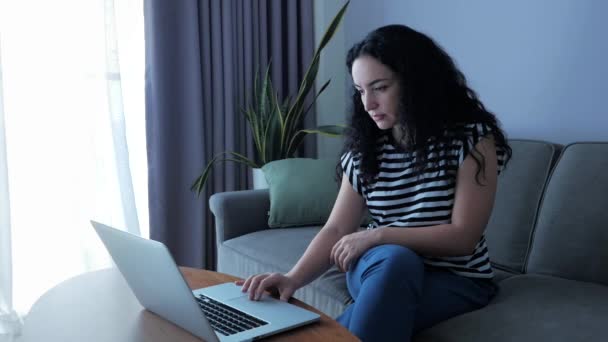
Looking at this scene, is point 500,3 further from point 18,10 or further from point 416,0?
point 18,10

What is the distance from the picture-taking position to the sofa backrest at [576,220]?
1.54 m

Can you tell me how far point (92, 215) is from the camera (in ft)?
8.32

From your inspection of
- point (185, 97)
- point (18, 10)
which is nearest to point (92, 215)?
point (185, 97)

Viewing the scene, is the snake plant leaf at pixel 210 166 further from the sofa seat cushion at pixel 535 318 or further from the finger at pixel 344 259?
the sofa seat cushion at pixel 535 318

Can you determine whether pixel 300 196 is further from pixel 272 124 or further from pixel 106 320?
pixel 106 320

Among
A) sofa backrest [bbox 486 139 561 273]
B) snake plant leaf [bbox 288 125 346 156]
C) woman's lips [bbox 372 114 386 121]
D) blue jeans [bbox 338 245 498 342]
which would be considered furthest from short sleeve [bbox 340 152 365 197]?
snake plant leaf [bbox 288 125 346 156]

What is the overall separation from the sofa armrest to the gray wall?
95cm

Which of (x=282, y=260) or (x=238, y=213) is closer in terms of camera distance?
(x=282, y=260)

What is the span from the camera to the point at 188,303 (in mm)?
891

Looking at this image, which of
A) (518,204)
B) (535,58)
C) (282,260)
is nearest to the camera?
(518,204)

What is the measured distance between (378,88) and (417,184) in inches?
9.5

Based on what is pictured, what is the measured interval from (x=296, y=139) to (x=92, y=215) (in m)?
0.99

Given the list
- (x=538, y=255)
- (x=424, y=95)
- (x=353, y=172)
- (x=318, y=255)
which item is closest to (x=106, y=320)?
(x=318, y=255)

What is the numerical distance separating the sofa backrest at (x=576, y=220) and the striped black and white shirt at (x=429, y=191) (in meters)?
0.32
